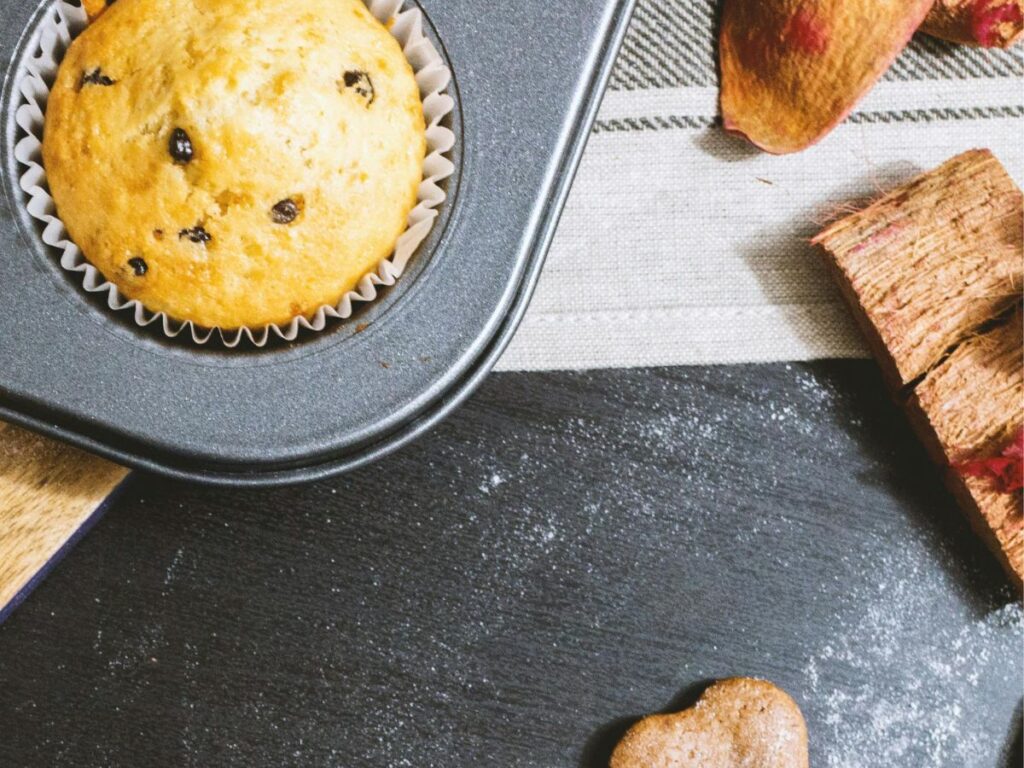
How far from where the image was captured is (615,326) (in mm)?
1062

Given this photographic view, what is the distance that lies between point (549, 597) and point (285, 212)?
53 cm

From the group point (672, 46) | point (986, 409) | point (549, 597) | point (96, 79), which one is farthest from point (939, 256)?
point (96, 79)

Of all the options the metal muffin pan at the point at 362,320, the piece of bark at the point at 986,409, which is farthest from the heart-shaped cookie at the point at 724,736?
the metal muffin pan at the point at 362,320

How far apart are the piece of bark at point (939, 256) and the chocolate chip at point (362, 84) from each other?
0.50 meters

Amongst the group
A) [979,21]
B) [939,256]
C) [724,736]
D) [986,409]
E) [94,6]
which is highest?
[94,6]

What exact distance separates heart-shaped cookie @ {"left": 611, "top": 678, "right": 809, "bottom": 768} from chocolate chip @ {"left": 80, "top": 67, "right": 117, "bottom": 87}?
0.80 meters

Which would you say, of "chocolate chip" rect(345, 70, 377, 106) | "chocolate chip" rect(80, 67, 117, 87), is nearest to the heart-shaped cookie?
"chocolate chip" rect(345, 70, 377, 106)

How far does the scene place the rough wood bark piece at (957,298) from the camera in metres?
1.02

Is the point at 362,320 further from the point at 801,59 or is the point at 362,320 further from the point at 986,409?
the point at 986,409

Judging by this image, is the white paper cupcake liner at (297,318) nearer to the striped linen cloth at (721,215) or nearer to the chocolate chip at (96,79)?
the chocolate chip at (96,79)

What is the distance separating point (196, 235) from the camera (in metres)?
0.76

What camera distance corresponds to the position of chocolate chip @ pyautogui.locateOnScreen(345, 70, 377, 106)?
77 cm

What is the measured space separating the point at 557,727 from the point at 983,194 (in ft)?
2.38

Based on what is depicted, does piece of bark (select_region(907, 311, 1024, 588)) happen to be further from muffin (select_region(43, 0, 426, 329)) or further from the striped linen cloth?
muffin (select_region(43, 0, 426, 329))
